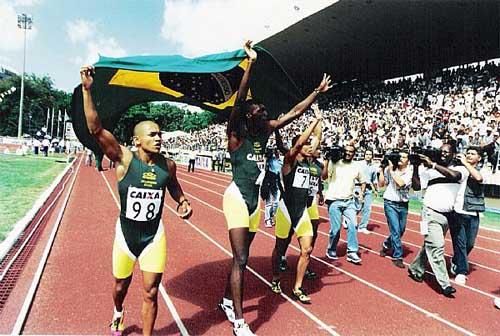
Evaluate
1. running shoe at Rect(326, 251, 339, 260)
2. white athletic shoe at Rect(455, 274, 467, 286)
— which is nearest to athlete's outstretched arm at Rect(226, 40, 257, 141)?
running shoe at Rect(326, 251, 339, 260)

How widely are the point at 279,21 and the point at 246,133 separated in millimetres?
25500

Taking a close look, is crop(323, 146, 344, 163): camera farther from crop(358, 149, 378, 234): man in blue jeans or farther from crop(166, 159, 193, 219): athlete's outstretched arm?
crop(166, 159, 193, 219): athlete's outstretched arm

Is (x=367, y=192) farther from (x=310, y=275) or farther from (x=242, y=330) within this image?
(x=242, y=330)

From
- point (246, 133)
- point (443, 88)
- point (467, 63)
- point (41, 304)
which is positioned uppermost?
point (467, 63)

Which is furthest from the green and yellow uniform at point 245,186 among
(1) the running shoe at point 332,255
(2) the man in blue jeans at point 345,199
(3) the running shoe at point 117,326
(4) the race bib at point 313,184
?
(1) the running shoe at point 332,255

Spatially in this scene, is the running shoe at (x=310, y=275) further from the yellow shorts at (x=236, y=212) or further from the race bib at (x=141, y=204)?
the race bib at (x=141, y=204)

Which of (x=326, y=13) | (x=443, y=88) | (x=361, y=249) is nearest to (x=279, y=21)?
(x=326, y=13)

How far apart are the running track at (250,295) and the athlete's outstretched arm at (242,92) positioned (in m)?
1.96

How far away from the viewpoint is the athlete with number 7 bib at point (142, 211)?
3.57 m

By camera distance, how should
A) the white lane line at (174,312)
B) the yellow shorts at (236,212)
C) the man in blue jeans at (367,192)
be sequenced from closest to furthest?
the white lane line at (174,312) < the yellow shorts at (236,212) < the man in blue jeans at (367,192)

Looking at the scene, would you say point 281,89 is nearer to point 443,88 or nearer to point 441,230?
point 441,230

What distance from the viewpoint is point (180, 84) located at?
5.11 metres

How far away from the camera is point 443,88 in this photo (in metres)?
24.5

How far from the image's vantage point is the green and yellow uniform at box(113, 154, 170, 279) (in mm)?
3604
